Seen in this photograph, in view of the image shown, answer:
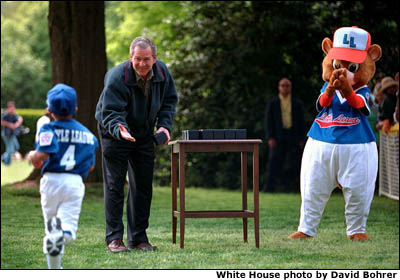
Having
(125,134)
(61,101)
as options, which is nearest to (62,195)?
(61,101)

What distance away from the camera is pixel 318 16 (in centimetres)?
1723

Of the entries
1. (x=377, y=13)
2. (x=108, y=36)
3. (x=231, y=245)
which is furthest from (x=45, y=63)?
(x=231, y=245)

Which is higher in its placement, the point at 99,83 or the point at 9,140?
the point at 99,83

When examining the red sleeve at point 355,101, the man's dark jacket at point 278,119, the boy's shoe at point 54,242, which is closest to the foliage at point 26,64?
the man's dark jacket at point 278,119

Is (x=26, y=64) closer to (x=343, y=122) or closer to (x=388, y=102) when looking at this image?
(x=388, y=102)

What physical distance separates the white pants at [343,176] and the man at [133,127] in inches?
56.1

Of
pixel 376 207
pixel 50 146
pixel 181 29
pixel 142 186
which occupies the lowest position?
pixel 376 207

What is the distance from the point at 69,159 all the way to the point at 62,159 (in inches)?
2.1

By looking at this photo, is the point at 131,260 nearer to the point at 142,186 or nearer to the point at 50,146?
the point at 142,186

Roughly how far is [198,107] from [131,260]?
10889 mm

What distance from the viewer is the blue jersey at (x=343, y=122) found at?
753 centimetres

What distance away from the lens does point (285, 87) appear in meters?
15.9

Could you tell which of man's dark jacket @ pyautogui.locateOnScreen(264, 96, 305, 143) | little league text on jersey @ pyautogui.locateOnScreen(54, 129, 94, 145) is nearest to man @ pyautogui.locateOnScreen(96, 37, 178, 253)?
little league text on jersey @ pyautogui.locateOnScreen(54, 129, 94, 145)

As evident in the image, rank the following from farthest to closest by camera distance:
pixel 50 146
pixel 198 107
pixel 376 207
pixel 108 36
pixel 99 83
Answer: pixel 108 36
pixel 198 107
pixel 99 83
pixel 376 207
pixel 50 146
